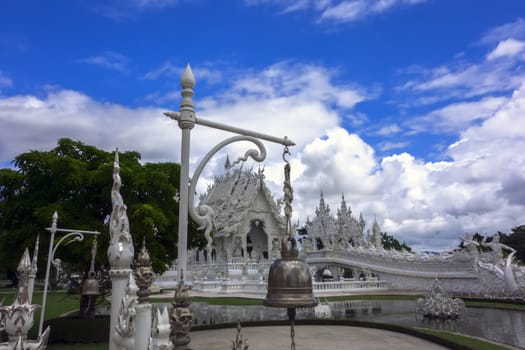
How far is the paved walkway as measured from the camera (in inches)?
378

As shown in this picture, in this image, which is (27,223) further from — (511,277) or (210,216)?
(511,277)

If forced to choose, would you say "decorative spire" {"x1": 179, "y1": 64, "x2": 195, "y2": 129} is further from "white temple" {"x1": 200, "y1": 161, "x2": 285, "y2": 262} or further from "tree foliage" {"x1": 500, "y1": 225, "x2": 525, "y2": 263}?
"tree foliage" {"x1": 500, "y1": 225, "x2": 525, "y2": 263}

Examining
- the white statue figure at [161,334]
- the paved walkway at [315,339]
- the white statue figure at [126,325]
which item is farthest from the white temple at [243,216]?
the white statue figure at [126,325]

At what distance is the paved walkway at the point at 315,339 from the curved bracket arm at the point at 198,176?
5.88 metres

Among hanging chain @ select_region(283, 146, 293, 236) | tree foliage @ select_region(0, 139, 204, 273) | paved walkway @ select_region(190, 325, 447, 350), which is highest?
tree foliage @ select_region(0, 139, 204, 273)

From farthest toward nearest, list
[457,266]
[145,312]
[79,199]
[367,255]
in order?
[367,255], [457,266], [79,199], [145,312]

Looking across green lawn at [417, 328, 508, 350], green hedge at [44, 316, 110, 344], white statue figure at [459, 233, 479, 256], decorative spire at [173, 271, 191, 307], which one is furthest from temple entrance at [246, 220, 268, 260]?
decorative spire at [173, 271, 191, 307]

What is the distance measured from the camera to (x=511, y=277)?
19.1m

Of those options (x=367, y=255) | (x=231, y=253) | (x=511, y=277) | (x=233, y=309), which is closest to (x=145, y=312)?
(x=233, y=309)

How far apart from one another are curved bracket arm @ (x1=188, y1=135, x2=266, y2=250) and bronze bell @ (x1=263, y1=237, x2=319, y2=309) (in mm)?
1449

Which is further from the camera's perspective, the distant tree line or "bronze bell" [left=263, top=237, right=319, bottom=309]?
the distant tree line

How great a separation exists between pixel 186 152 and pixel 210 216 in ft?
3.07

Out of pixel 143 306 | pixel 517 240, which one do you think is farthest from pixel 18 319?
pixel 517 240

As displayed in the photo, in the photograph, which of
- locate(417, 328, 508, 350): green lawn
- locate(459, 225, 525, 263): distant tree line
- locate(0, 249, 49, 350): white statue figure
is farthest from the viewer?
locate(459, 225, 525, 263): distant tree line
